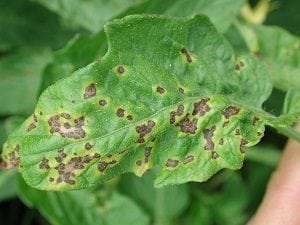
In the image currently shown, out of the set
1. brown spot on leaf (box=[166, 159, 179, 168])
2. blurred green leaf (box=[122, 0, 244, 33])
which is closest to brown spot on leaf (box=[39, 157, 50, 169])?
brown spot on leaf (box=[166, 159, 179, 168])

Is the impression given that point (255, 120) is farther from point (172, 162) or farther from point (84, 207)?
point (84, 207)

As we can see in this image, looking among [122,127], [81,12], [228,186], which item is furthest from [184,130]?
[228,186]

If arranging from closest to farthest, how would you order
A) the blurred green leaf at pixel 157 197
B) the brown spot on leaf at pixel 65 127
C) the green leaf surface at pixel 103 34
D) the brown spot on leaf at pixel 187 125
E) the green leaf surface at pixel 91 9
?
the brown spot on leaf at pixel 65 127
the brown spot on leaf at pixel 187 125
the green leaf surface at pixel 103 34
the green leaf surface at pixel 91 9
the blurred green leaf at pixel 157 197

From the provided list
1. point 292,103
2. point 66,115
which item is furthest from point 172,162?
point 292,103

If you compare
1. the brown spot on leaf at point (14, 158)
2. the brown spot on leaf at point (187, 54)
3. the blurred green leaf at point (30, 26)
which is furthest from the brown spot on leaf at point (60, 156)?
the blurred green leaf at point (30, 26)

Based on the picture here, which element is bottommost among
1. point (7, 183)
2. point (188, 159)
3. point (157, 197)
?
point (157, 197)

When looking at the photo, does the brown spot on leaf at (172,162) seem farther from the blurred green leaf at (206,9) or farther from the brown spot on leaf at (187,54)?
the blurred green leaf at (206,9)

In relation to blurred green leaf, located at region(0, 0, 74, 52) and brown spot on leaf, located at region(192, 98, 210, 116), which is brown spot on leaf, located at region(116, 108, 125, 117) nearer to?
brown spot on leaf, located at region(192, 98, 210, 116)
